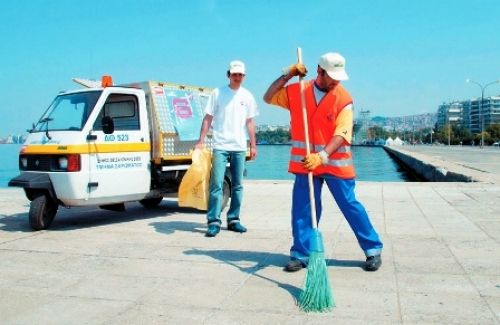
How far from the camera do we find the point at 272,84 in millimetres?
4758

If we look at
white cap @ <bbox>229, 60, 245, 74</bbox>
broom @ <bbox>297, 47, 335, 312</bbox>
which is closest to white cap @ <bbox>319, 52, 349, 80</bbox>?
broom @ <bbox>297, 47, 335, 312</bbox>

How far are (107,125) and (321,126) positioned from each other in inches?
134

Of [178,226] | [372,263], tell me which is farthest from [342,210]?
[178,226]

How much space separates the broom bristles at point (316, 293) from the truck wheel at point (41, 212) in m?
4.17

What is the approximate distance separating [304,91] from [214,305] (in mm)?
1958

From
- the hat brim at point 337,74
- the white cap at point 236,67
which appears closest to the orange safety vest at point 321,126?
the hat brim at point 337,74

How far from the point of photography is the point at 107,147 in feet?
23.0

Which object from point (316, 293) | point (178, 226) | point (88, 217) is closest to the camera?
point (316, 293)

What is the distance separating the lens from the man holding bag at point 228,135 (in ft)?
21.4

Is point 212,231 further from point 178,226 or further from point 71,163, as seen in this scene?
point 71,163

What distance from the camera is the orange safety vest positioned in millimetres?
4555

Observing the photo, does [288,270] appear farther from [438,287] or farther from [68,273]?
[68,273]

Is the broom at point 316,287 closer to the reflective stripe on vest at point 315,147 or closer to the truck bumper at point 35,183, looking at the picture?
the reflective stripe on vest at point 315,147

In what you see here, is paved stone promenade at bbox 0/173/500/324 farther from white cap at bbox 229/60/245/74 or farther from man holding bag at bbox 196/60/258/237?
white cap at bbox 229/60/245/74
